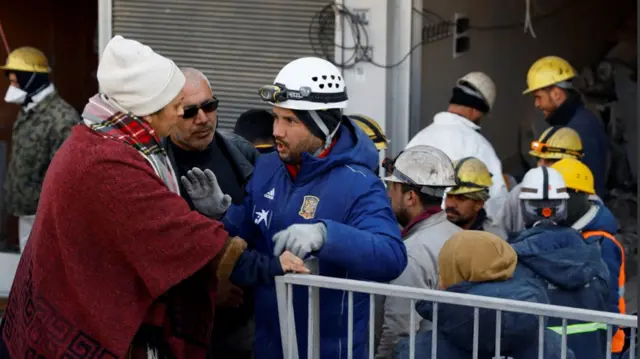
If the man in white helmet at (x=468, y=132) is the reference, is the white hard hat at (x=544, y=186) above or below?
below

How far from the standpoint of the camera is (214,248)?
3537mm

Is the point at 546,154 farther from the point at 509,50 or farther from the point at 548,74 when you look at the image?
the point at 509,50

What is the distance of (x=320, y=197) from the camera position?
3.97 meters

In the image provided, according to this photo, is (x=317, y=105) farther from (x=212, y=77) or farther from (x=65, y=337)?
(x=212, y=77)

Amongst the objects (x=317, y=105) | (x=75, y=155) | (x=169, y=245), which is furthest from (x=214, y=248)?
(x=317, y=105)

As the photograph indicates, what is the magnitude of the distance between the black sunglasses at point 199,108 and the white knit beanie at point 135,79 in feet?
3.44

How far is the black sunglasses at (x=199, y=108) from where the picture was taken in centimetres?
470

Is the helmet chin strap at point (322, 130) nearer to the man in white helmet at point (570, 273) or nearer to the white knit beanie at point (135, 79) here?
the white knit beanie at point (135, 79)

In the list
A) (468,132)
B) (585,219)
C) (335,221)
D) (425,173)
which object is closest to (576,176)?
(585,219)

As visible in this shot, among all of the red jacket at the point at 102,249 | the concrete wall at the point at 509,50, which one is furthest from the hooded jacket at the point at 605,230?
the concrete wall at the point at 509,50

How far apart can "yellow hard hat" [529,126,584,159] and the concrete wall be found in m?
1.35

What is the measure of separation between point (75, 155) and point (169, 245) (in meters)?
0.40

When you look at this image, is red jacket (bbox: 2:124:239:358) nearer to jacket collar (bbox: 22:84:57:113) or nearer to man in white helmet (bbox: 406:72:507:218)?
man in white helmet (bbox: 406:72:507:218)

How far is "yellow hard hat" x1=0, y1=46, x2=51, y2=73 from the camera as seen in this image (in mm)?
7691
